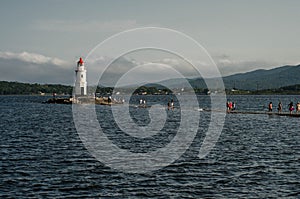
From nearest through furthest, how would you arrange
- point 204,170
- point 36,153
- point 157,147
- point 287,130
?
point 204,170, point 36,153, point 157,147, point 287,130

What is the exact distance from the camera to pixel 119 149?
36469 mm

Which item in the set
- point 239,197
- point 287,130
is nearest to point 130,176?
point 239,197

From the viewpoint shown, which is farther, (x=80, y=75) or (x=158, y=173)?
(x=80, y=75)

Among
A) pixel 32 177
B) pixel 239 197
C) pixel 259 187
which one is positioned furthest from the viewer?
pixel 32 177

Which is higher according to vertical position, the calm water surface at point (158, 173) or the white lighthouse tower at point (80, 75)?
the white lighthouse tower at point (80, 75)

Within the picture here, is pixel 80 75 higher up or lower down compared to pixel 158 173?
higher up

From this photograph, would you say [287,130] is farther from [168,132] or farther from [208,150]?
[208,150]

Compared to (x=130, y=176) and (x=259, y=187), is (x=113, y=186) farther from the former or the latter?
(x=259, y=187)

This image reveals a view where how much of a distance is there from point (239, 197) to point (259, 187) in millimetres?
2499

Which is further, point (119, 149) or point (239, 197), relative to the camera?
point (119, 149)

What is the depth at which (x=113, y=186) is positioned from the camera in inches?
939

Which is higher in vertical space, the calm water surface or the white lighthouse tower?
the white lighthouse tower

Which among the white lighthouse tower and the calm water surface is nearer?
the calm water surface

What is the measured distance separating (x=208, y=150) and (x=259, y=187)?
1300 centimetres
